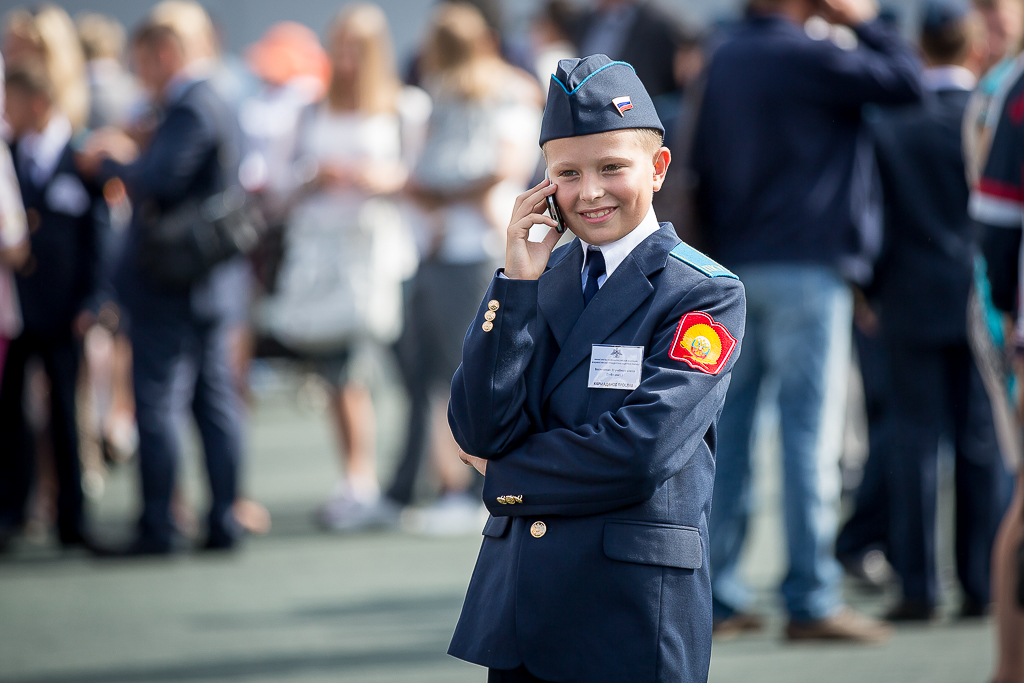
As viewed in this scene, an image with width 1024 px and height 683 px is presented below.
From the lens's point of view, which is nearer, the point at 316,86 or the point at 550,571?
the point at 550,571

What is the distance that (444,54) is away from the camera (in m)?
5.73

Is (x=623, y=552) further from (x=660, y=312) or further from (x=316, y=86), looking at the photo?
(x=316, y=86)

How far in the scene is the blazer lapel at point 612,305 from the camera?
1907 millimetres

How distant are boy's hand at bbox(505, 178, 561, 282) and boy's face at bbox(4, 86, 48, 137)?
4.46 metres

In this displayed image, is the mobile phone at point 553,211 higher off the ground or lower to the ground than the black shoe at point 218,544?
Result: higher

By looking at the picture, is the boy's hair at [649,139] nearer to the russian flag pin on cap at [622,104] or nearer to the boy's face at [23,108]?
the russian flag pin on cap at [622,104]

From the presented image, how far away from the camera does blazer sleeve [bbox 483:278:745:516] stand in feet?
5.97

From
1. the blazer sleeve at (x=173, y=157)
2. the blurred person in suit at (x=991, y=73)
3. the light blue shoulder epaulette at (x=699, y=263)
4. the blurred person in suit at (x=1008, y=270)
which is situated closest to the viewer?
the light blue shoulder epaulette at (x=699, y=263)

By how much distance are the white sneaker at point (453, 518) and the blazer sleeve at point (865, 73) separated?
263 cm

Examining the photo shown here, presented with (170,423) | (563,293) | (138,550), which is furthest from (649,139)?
(138,550)

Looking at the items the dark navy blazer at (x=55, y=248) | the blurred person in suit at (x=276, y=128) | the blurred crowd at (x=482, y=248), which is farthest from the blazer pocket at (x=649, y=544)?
the blurred person in suit at (x=276, y=128)

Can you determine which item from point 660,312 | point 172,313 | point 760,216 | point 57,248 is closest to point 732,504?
point 760,216

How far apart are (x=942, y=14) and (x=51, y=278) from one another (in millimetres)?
3975

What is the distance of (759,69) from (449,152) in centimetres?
194
